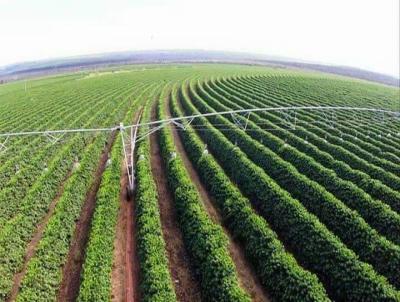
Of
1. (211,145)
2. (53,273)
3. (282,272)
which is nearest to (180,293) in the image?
(282,272)

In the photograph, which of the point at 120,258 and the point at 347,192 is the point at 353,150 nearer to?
the point at 347,192

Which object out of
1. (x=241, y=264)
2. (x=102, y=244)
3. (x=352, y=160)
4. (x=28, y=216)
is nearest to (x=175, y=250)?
(x=241, y=264)

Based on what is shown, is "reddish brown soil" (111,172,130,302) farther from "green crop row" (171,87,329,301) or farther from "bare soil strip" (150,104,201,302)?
"green crop row" (171,87,329,301)

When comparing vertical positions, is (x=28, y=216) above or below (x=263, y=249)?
above

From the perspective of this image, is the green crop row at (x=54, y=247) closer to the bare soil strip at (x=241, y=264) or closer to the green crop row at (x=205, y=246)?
the green crop row at (x=205, y=246)

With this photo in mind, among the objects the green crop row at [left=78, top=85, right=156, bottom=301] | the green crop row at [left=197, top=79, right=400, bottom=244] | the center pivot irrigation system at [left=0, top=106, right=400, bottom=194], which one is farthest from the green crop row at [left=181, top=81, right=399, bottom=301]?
the green crop row at [left=78, top=85, right=156, bottom=301]

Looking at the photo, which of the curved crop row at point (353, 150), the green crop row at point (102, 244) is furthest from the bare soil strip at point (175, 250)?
the curved crop row at point (353, 150)

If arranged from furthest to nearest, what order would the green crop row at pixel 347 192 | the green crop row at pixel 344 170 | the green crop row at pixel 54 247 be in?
the green crop row at pixel 344 170, the green crop row at pixel 347 192, the green crop row at pixel 54 247

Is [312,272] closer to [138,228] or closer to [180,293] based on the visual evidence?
[180,293]
